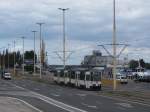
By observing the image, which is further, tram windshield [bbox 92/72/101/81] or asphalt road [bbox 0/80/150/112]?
tram windshield [bbox 92/72/101/81]

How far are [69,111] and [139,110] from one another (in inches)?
172

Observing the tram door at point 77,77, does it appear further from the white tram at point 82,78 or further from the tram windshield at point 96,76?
the tram windshield at point 96,76

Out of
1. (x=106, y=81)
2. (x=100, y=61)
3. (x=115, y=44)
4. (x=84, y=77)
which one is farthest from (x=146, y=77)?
(x=100, y=61)

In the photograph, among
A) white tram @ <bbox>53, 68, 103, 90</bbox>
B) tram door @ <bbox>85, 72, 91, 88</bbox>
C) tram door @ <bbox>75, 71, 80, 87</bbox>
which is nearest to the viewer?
white tram @ <bbox>53, 68, 103, 90</bbox>

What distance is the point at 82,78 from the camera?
7225cm

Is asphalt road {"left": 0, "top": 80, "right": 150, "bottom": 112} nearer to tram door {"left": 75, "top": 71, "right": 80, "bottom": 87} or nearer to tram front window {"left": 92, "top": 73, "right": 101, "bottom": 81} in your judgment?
tram front window {"left": 92, "top": 73, "right": 101, "bottom": 81}

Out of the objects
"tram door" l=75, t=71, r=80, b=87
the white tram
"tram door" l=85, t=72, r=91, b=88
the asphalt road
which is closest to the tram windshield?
the white tram

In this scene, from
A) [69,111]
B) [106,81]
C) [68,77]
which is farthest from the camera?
[106,81]

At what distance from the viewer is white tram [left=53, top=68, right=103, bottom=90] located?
225 feet

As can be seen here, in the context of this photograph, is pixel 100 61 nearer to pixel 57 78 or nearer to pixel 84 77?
pixel 57 78

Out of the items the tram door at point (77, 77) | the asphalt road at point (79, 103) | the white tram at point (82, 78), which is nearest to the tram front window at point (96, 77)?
the white tram at point (82, 78)

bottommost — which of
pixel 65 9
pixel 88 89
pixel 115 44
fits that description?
pixel 88 89

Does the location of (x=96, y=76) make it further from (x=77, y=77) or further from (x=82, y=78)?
(x=77, y=77)

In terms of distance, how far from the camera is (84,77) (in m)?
71.1
